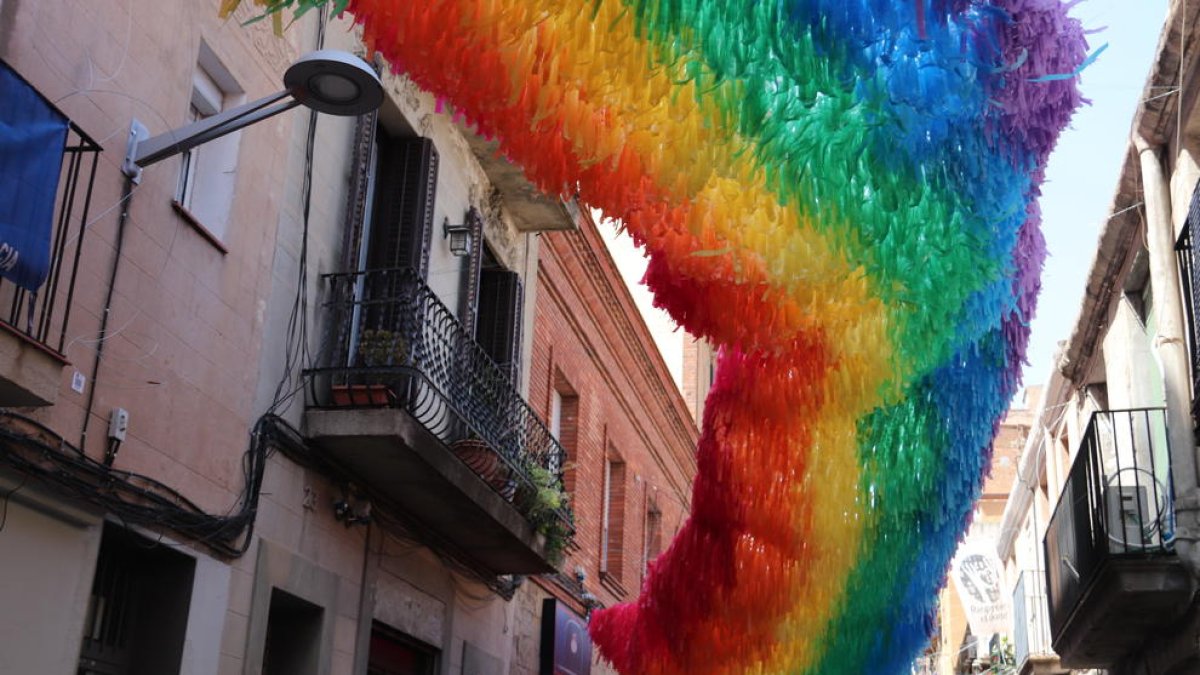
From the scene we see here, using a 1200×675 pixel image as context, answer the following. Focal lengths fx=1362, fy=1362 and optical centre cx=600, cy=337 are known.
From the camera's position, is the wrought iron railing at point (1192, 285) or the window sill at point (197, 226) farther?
the wrought iron railing at point (1192, 285)

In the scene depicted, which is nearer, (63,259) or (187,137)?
(63,259)

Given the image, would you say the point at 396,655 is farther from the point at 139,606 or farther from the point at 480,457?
the point at 139,606

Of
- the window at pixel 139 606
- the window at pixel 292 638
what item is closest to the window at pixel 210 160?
the window at pixel 139 606

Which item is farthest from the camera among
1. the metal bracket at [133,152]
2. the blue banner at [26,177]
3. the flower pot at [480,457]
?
the flower pot at [480,457]

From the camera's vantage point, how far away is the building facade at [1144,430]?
30.1 feet

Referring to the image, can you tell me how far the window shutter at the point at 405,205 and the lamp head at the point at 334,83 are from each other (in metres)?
3.73

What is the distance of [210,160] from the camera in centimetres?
727

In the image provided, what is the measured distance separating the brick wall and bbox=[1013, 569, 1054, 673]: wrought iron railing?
15.5 feet

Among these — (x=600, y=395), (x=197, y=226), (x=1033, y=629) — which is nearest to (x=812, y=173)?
(x=197, y=226)

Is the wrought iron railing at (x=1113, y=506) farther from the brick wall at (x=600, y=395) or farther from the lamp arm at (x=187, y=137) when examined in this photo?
the lamp arm at (x=187, y=137)

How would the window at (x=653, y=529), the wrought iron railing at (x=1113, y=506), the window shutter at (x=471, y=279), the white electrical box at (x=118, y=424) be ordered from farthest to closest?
the window at (x=653, y=529) < the window shutter at (x=471, y=279) < the wrought iron railing at (x=1113, y=506) < the white electrical box at (x=118, y=424)

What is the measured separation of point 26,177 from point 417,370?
3.45 m

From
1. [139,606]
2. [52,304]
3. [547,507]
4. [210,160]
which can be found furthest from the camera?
[547,507]

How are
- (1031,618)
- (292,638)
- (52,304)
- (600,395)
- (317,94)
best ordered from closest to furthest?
1. (52,304)
2. (317,94)
3. (292,638)
4. (600,395)
5. (1031,618)
